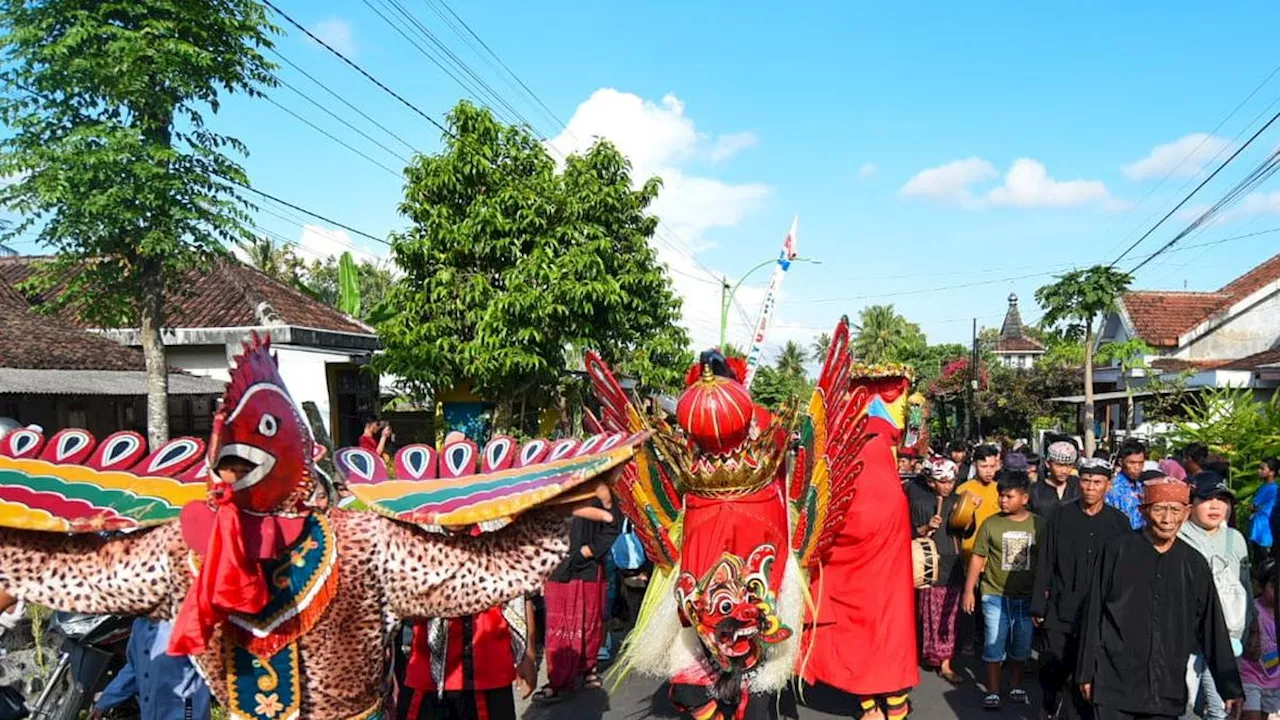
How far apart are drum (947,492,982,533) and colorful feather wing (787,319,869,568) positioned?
6.32 ft

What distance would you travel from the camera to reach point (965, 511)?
598cm

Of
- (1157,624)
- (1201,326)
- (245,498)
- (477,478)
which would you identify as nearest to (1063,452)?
(1157,624)

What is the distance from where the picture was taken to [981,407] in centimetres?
2627

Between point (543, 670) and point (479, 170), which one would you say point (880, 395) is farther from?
point (479, 170)

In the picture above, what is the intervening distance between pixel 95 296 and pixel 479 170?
376 cm

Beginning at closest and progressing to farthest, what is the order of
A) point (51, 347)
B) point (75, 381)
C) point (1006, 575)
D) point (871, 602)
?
1. point (871, 602)
2. point (1006, 575)
3. point (75, 381)
4. point (51, 347)

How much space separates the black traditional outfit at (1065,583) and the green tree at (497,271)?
578 centimetres

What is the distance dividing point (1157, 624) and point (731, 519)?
5.67 feet

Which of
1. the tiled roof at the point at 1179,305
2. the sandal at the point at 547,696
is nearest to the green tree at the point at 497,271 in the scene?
the sandal at the point at 547,696

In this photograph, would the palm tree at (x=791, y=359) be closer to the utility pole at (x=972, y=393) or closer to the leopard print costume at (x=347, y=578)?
the utility pole at (x=972, y=393)

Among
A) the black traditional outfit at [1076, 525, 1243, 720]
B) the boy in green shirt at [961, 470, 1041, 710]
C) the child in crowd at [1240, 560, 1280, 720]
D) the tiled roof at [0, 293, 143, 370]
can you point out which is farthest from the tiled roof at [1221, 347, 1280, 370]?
the tiled roof at [0, 293, 143, 370]

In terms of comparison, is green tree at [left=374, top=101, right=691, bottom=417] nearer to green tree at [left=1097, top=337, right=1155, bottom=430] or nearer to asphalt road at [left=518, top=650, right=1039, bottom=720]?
asphalt road at [left=518, top=650, right=1039, bottom=720]

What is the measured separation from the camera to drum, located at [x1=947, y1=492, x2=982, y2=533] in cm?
596

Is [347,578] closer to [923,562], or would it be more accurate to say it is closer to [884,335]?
[923,562]
